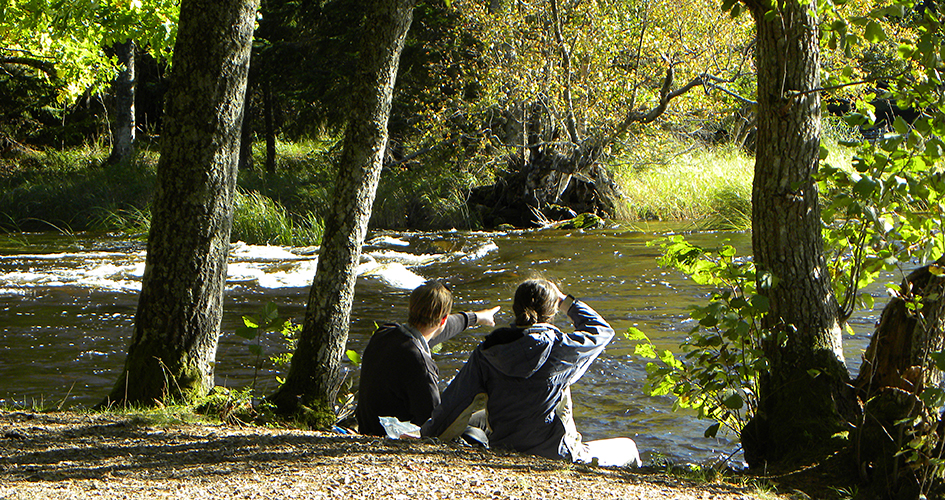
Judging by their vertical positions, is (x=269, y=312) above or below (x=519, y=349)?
below

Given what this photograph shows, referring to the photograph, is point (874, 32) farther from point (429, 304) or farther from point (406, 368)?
point (406, 368)

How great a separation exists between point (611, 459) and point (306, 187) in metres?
18.7

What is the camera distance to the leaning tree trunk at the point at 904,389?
11.7ft

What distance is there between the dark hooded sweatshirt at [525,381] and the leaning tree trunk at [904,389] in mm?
1253

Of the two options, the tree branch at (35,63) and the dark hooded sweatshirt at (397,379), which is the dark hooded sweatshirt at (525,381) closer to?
the dark hooded sweatshirt at (397,379)

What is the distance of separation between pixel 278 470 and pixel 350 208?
1778 millimetres

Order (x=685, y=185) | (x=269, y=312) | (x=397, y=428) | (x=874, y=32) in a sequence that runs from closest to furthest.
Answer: (x=874, y=32)
(x=397, y=428)
(x=269, y=312)
(x=685, y=185)

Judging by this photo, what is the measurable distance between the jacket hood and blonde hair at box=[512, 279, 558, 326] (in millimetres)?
146

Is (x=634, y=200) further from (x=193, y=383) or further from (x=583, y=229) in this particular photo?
(x=193, y=383)

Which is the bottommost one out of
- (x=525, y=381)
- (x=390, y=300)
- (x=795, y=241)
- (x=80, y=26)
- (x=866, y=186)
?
(x=390, y=300)

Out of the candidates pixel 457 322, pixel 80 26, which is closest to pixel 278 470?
pixel 457 322

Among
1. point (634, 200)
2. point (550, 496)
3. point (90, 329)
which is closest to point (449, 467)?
point (550, 496)

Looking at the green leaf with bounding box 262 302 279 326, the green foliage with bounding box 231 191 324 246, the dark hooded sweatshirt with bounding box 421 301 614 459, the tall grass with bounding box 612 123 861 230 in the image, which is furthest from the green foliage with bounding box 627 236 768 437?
the tall grass with bounding box 612 123 861 230

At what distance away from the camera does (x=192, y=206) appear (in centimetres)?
429
